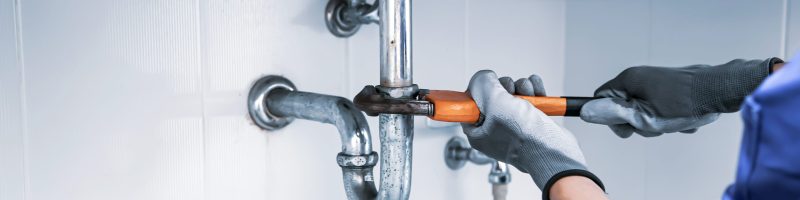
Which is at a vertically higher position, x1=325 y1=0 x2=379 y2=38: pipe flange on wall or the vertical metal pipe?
x1=325 y1=0 x2=379 y2=38: pipe flange on wall

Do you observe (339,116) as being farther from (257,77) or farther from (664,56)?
(664,56)

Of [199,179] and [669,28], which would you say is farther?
[669,28]

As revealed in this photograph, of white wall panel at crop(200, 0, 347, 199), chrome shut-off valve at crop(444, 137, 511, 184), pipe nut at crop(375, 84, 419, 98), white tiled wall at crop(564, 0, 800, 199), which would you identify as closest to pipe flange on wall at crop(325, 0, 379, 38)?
white wall panel at crop(200, 0, 347, 199)

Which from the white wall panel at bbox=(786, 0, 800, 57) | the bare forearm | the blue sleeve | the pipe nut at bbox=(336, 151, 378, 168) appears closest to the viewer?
the blue sleeve

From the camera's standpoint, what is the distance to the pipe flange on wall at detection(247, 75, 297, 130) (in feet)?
2.03

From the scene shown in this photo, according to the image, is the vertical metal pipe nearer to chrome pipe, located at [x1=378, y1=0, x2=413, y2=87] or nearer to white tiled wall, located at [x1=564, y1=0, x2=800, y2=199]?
chrome pipe, located at [x1=378, y1=0, x2=413, y2=87]

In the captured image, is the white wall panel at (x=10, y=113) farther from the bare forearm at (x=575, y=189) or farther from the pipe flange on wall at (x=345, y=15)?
the bare forearm at (x=575, y=189)

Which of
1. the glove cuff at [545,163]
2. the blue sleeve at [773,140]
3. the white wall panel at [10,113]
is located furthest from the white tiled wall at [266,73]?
the blue sleeve at [773,140]

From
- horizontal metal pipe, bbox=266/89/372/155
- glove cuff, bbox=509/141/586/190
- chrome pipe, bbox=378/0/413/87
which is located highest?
chrome pipe, bbox=378/0/413/87

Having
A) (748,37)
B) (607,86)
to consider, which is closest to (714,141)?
(748,37)

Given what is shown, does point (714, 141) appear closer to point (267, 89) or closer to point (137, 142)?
point (267, 89)

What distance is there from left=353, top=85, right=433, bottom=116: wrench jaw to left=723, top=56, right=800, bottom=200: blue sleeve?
0.99 feet

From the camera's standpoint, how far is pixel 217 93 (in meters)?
0.59

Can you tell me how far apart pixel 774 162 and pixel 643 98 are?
37cm
